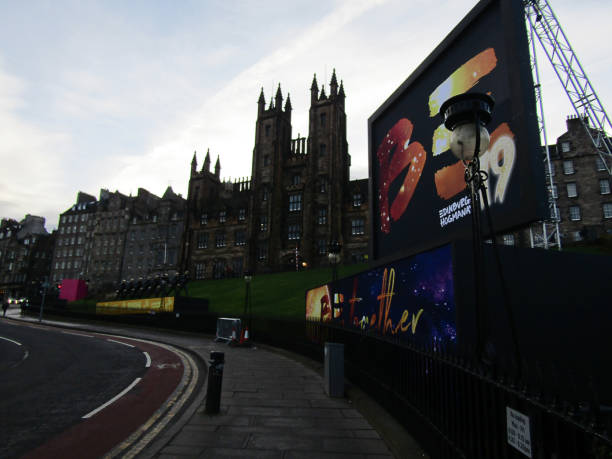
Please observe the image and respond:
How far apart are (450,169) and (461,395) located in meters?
7.59

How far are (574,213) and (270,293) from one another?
3935cm

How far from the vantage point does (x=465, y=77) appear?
10.8 metres

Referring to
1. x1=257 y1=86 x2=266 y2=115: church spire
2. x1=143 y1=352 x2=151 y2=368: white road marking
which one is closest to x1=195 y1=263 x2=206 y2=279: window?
x1=257 y1=86 x2=266 y2=115: church spire

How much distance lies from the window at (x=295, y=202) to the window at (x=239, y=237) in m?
10.3

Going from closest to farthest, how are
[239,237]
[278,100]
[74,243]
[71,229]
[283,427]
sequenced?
[283,427]
[278,100]
[239,237]
[74,243]
[71,229]

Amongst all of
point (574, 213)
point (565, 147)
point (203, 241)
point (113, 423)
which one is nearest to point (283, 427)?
point (113, 423)

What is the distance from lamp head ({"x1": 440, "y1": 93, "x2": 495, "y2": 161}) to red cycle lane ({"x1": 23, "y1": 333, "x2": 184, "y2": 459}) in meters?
7.00

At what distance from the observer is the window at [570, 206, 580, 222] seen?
46.7 meters

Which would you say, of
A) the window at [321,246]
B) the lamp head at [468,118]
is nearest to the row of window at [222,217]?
the window at [321,246]

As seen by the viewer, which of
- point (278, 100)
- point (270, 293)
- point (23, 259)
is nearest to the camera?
point (270, 293)

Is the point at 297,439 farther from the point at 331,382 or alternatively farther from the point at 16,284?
the point at 16,284

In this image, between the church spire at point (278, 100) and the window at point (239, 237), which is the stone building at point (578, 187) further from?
the church spire at point (278, 100)

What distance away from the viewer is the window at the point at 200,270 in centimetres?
6550

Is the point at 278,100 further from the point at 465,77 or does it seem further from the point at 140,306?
the point at 465,77
